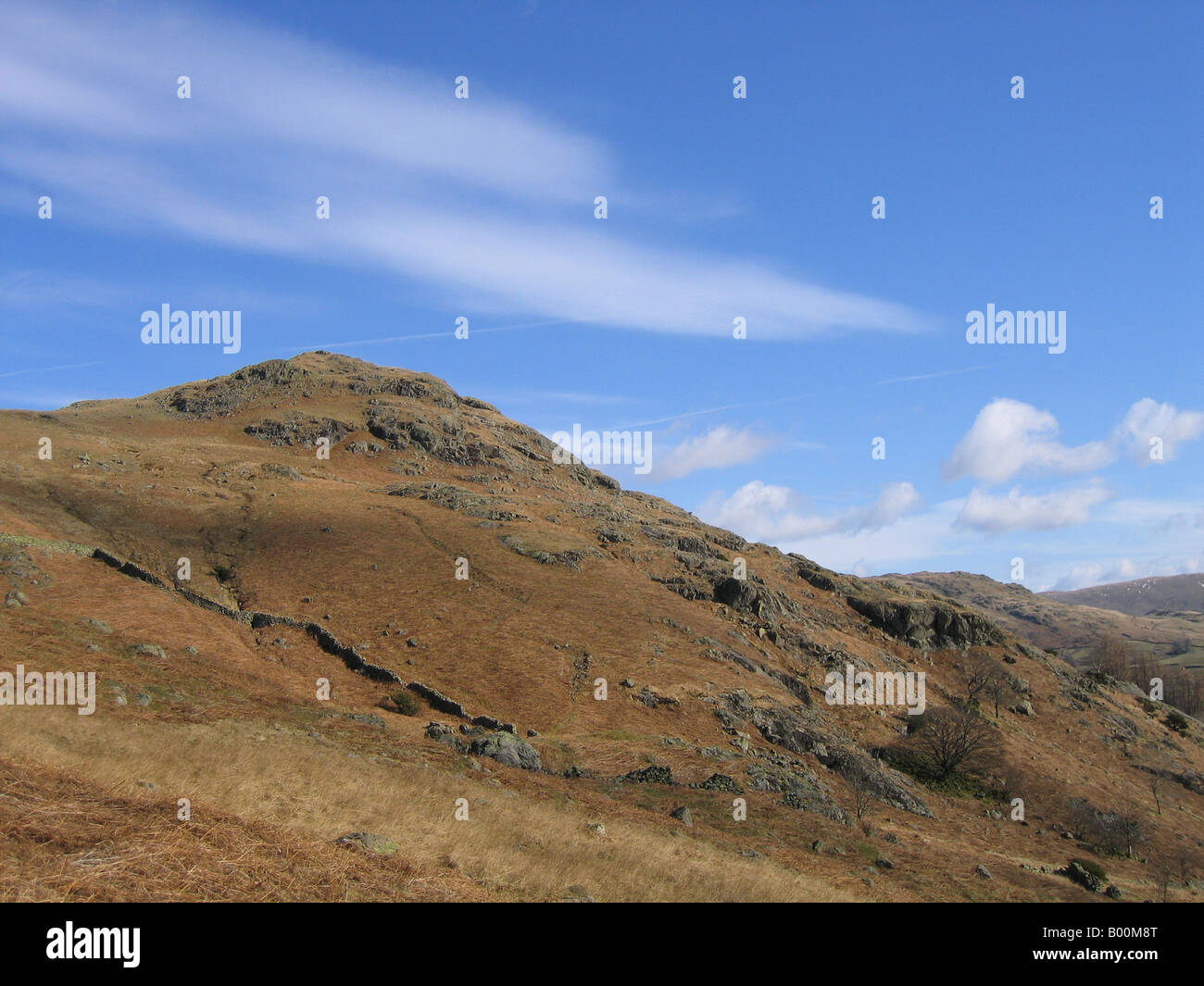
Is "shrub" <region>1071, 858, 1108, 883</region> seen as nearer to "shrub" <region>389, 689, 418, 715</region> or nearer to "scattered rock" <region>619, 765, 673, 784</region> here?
"scattered rock" <region>619, 765, 673, 784</region>

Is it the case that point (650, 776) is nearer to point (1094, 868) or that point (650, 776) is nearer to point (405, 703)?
point (405, 703)

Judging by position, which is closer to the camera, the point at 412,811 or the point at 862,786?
the point at 412,811

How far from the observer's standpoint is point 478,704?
1544 inches

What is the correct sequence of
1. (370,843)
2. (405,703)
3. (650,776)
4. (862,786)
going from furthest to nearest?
(862,786) → (405,703) → (650,776) → (370,843)

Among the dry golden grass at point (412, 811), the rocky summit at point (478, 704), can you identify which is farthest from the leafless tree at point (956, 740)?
the dry golden grass at point (412, 811)

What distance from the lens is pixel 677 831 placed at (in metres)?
24.4

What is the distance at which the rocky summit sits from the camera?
53.3 ft

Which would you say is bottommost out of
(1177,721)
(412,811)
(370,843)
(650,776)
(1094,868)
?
(1177,721)

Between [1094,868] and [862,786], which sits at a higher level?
[862,786]

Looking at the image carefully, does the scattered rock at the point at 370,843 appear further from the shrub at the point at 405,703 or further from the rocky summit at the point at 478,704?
the shrub at the point at 405,703

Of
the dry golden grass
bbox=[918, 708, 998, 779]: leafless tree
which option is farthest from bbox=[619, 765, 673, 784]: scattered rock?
bbox=[918, 708, 998, 779]: leafless tree

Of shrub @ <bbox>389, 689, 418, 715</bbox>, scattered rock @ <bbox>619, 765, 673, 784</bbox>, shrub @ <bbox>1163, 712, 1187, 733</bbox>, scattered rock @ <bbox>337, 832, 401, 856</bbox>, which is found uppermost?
scattered rock @ <bbox>337, 832, 401, 856</bbox>

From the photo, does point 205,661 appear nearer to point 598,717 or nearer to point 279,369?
point 598,717

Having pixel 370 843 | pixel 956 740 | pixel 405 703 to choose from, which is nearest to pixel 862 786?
pixel 956 740
